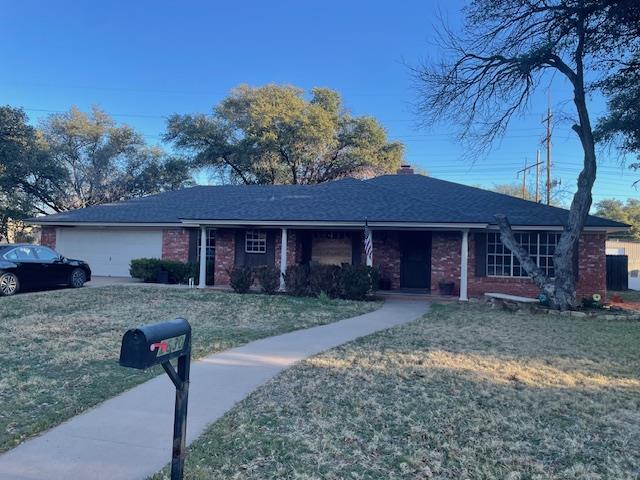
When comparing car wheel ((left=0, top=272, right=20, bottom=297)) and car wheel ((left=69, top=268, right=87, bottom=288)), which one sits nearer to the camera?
car wheel ((left=0, top=272, right=20, bottom=297))

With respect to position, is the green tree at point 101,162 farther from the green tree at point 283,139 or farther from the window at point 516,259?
the window at point 516,259

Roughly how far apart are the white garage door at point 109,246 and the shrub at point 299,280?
24.2 feet

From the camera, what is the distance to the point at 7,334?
809 centimetres

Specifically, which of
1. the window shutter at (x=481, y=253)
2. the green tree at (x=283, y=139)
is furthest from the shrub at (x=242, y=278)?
the green tree at (x=283, y=139)

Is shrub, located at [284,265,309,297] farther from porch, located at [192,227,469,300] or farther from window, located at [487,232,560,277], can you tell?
window, located at [487,232,560,277]

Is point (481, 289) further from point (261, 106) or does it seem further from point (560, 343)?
point (261, 106)

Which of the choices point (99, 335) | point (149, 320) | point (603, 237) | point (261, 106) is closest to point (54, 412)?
point (99, 335)

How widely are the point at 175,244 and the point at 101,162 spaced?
17.5 m

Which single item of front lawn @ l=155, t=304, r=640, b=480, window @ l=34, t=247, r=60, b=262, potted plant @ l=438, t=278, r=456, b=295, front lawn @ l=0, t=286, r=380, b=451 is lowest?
front lawn @ l=155, t=304, r=640, b=480

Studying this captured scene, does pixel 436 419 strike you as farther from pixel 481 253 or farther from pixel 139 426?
pixel 481 253

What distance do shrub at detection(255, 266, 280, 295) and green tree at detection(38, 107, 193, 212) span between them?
21.1 m

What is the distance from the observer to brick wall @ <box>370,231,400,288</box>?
1662 centimetres

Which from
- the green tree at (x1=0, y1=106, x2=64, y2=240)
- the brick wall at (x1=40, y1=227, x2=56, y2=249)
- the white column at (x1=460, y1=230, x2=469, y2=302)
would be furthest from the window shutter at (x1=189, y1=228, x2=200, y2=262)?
the green tree at (x1=0, y1=106, x2=64, y2=240)

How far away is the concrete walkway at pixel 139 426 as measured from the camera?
341 cm
